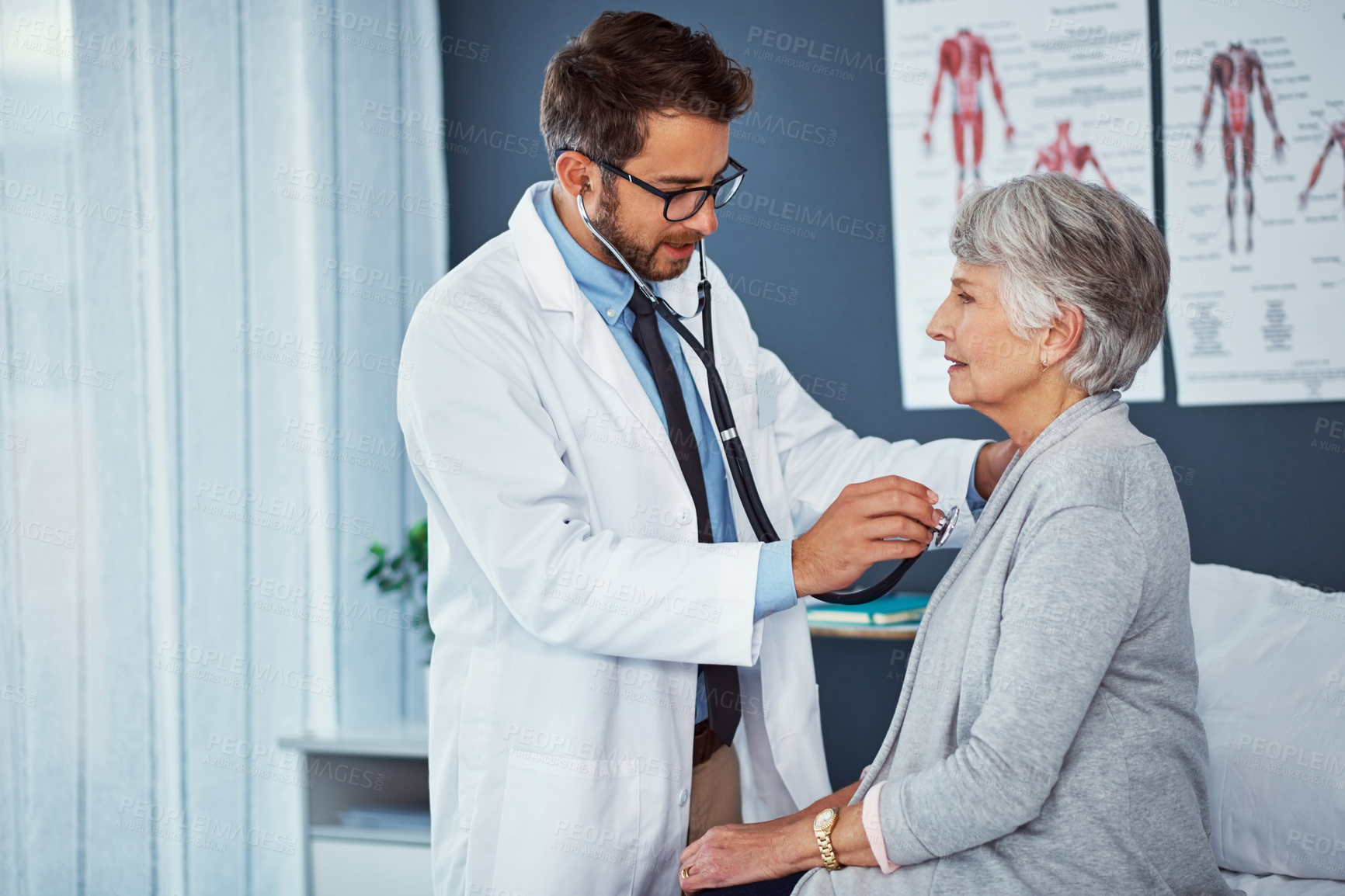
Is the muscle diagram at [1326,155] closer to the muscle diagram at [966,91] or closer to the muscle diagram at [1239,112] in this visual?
the muscle diagram at [1239,112]

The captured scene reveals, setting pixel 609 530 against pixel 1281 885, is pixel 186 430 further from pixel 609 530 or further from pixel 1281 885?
pixel 1281 885

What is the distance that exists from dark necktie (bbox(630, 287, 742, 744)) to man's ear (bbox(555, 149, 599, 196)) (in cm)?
16

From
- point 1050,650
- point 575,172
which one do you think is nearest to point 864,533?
point 1050,650

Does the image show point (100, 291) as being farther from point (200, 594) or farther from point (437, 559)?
point (437, 559)

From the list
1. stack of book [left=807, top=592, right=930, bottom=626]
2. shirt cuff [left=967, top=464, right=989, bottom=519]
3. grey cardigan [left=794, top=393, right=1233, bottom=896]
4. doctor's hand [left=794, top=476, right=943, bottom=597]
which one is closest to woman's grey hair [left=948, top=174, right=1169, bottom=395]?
grey cardigan [left=794, top=393, right=1233, bottom=896]

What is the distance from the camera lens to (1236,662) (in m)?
1.58

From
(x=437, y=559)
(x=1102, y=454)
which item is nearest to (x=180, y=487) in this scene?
(x=437, y=559)

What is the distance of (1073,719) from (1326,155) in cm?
151

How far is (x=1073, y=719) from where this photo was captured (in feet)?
3.28

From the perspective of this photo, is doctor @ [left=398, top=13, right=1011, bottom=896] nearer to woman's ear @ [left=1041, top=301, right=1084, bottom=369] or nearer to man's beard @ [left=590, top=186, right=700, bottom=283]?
man's beard @ [left=590, top=186, right=700, bottom=283]

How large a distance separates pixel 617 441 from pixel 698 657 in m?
0.33

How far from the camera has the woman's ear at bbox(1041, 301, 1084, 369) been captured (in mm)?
1149

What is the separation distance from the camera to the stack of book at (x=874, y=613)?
2.06 meters

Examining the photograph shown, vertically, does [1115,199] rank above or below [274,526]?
above
